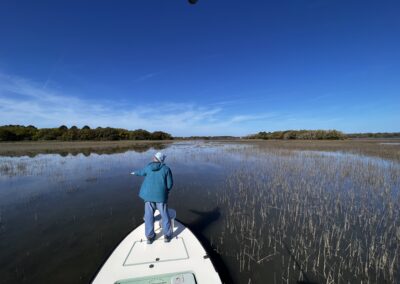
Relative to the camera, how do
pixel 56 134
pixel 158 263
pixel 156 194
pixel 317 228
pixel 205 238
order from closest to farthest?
pixel 158 263
pixel 156 194
pixel 205 238
pixel 317 228
pixel 56 134

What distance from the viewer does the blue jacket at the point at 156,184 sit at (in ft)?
14.9

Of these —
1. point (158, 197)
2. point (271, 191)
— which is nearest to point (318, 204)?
point (271, 191)

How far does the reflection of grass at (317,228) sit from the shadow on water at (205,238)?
34cm

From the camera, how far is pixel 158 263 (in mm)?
3764

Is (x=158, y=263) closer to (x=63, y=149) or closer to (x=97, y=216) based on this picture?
(x=97, y=216)

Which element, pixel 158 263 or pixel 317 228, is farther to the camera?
pixel 317 228

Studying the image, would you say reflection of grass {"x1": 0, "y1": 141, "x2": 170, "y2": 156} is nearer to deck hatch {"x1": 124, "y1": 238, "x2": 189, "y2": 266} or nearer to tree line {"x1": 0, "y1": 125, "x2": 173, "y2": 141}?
tree line {"x1": 0, "y1": 125, "x2": 173, "y2": 141}

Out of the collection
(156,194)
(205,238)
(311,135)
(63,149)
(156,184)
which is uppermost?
(311,135)

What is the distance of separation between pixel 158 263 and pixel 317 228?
5.10m

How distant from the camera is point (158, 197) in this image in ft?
14.9

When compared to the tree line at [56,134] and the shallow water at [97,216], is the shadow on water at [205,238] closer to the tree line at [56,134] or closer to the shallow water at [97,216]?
the shallow water at [97,216]

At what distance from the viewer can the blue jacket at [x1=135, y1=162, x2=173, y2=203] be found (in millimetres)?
4551

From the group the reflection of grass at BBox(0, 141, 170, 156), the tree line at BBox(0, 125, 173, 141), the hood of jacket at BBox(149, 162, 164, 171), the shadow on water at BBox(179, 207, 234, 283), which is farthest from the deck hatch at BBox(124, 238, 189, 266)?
the tree line at BBox(0, 125, 173, 141)

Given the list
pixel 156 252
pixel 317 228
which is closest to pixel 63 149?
pixel 156 252
